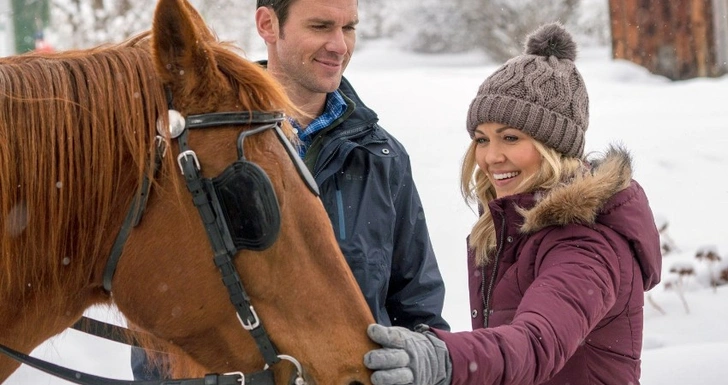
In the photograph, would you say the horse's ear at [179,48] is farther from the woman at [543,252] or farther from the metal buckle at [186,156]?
the woman at [543,252]

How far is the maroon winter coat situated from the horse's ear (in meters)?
0.83

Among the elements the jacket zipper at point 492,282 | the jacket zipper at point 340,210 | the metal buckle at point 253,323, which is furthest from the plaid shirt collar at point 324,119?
the metal buckle at point 253,323

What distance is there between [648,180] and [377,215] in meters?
5.77

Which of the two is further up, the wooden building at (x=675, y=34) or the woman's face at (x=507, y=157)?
the woman's face at (x=507, y=157)

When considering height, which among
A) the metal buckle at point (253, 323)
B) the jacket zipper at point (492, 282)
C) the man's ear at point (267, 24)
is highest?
the man's ear at point (267, 24)

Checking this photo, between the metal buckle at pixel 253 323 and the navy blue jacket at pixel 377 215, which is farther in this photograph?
the navy blue jacket at pixel 377 215

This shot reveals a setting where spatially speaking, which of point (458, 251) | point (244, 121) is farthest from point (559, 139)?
point (458, 251)

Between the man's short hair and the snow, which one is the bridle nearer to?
the man's short hair

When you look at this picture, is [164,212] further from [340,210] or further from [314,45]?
[314,45]

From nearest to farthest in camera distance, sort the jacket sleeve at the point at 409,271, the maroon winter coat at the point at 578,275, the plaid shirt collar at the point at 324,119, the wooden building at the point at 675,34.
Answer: the maroon winter coat at the point at 578,275 → the plaid shirt collar at the point at 324,119 → the jacket sleeve at the point at 409,271 → the wooden building at the point at 675,34

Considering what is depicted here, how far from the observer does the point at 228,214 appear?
184 centimetres

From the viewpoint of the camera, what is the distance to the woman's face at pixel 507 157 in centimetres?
A: 258

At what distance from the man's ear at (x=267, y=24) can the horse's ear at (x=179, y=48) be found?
1.02 meters

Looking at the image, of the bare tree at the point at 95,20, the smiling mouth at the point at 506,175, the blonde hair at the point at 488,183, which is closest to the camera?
the blonde hair at the point at 488,183
